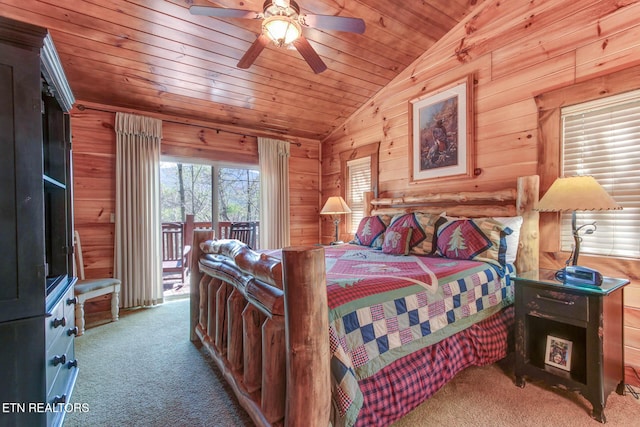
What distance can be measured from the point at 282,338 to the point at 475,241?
74.1 inches

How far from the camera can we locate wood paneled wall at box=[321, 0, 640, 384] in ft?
6.77

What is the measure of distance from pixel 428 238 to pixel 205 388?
7.35 ft

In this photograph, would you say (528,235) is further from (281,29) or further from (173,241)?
(173,241)

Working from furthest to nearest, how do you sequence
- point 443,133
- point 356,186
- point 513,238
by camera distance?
point 356,186
point 443,133
point 513,238

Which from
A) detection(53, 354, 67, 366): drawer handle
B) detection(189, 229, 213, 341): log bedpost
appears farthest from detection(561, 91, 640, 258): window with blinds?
detection(53, 354, 67, 366): drawer handle

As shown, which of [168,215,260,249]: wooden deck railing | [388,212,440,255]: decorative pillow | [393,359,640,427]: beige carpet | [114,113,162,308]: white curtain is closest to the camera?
[393,359,640,427]: beige carpet

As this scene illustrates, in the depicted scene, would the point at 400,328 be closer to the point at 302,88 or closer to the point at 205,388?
the point at 205,388

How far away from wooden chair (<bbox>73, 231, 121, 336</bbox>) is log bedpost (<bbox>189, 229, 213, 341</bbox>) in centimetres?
117

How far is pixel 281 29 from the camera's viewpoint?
6.52 feet

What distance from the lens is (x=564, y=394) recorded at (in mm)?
1868

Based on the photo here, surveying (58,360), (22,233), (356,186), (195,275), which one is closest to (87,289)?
(195,275)

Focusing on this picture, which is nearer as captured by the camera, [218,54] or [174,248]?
[218,54]

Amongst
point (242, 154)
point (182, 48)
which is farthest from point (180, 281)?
point (182, 48)

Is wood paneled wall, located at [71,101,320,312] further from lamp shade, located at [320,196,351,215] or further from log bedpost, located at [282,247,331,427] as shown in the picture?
log bedpost, located at [282,247,331,427]
